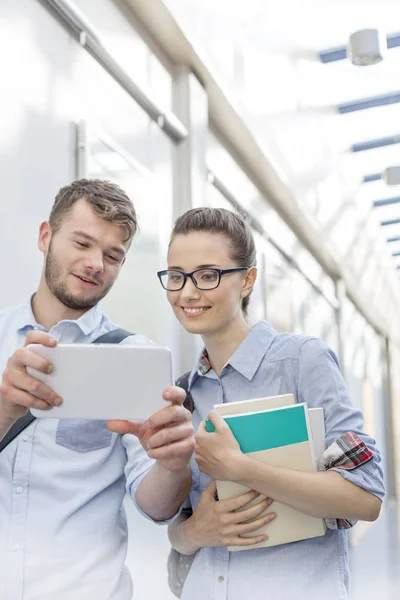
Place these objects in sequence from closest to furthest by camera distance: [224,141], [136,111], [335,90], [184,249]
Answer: [184,249] → [136,111] → [224,141] → [335,90]

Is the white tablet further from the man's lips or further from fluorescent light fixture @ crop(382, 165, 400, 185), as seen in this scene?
fluorescent light fixture @ crop(382, 165, 400, 185)

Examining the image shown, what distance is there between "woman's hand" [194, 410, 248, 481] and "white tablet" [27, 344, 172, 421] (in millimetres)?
234

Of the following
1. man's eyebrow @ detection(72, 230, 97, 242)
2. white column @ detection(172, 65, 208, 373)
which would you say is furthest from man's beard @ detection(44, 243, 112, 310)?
white column @ detection(172, 65, 208, 373)

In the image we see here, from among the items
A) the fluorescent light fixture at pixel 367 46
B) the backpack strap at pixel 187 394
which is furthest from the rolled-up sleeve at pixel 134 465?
the fluorescent light fixture at pixel 367 46

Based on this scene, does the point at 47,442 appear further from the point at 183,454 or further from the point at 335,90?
the point at 335,90

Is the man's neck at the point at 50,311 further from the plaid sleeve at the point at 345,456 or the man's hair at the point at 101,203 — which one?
the plaid sleeve at the point at 345,456

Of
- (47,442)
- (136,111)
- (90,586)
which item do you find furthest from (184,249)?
(136,111)

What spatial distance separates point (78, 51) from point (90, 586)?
2.93 m

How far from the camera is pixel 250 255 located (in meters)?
2.22

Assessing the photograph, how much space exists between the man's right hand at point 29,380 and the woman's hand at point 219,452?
0.41 meters

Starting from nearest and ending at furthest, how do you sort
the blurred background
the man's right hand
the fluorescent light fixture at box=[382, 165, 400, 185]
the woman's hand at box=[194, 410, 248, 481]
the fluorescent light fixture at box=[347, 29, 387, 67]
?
1. the man's right hand
2. the woman's hand at box=[194, 410, 248, 481]
3. the blurred background
4. the fluorescent light fixture at box=[347, 29, 387, 67]
5. the fluorescent light fixture at box=[382, 165, 400, 185]

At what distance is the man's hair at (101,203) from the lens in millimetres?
2156

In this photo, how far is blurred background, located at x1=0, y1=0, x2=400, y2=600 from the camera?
3342 millimetres

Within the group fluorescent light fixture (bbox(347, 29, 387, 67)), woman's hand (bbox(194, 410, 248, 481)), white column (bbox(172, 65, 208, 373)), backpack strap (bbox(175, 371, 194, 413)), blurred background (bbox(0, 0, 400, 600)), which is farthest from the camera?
fluorescent light fixture (bbox(347, 29, 387, 67))
